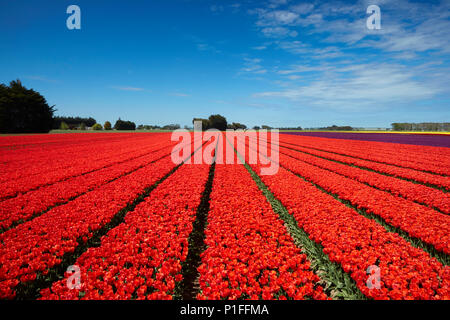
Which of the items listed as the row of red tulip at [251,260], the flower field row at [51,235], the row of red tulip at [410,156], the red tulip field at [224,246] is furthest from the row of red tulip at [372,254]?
the row of red tulip at [410,156]

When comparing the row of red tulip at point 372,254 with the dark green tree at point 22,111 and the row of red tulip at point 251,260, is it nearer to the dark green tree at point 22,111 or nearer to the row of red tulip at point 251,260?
the row of red tulip at point 251,260

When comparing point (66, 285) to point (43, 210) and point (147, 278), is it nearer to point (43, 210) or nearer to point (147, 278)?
point (147, 278)

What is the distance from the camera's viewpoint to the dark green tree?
57562 millimetres

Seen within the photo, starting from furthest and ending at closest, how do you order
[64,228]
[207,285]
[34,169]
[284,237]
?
[34,169]
[64,228]
[284,237]
[207,285]

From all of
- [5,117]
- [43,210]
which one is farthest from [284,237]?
[5,117]

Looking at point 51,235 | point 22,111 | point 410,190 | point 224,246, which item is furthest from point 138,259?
point 22,111

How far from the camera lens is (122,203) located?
6.59 metres

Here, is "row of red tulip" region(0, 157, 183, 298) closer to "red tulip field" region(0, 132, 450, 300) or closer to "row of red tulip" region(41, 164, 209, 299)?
"red tulip field" region(0, 132, 450, 300)

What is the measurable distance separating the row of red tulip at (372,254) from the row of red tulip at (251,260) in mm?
693

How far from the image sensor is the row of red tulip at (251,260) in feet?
10.00

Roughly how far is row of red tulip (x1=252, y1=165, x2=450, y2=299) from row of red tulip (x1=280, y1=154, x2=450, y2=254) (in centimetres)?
78

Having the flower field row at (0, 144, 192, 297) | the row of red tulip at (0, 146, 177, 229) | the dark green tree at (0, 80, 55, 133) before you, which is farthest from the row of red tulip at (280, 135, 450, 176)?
the dark green tree at (0, 80, 55, 133)

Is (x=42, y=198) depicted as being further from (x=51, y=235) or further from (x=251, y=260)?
(x=251, y=260)

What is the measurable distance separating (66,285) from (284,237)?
3.96 metres
